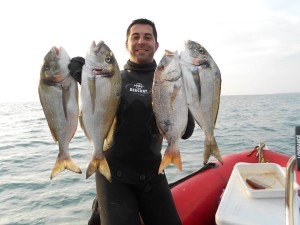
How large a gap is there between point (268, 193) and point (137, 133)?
5.51 ft

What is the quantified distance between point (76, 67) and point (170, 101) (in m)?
0.93

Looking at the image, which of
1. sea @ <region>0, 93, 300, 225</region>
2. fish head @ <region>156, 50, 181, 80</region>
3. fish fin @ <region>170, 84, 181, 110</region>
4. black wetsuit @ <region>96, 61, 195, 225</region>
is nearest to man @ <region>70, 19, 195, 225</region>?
black wetsuit @ <region>96, 61, 195, 225</region>

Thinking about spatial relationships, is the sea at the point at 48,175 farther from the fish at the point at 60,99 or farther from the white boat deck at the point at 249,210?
the fish at the point at 60,99

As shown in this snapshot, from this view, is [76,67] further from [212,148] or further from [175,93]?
[212,148]

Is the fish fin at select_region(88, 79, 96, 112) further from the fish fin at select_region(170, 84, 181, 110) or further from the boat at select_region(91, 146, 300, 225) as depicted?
the boat at select_region(91, 146, 300, 225)

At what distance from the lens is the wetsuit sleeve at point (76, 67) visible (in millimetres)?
2855

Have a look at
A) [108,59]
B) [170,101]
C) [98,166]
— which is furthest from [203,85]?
[98,166]

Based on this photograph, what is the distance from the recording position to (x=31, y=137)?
1720 cm

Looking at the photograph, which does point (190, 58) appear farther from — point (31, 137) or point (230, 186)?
point (31, 137)

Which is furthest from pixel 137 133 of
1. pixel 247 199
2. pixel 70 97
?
pixel 247 199

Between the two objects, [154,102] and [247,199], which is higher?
[154,102]

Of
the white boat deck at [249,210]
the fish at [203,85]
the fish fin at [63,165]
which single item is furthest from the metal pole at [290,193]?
the fish fin at [63,165]

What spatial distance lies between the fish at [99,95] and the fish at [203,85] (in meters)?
0.67

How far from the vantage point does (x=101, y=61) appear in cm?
283
